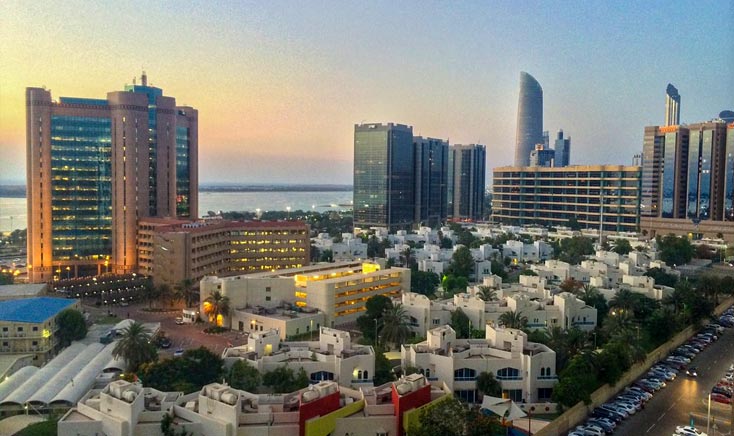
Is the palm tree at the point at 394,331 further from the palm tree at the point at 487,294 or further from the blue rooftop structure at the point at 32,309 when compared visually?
the blue rooftop structure at the point at 32,309

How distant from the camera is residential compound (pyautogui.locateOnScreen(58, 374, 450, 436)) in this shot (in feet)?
18.5

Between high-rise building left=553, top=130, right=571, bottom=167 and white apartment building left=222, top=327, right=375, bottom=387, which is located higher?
high-rise building left=553, top=130, right=571, bottom=167

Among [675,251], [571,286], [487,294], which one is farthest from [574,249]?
[487,294]

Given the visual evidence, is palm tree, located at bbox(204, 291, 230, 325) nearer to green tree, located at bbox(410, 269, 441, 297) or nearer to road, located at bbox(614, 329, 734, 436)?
green tree, located at bbox(410, 269, 441, 297)

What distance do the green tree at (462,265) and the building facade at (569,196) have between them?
1101 cm

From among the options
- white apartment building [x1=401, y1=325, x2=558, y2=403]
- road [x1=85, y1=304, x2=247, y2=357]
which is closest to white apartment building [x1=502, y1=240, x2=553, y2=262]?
road [x1=85, y1=304, x2=247, y2=357]

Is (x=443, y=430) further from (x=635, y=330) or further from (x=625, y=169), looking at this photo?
(x=625, y=169)

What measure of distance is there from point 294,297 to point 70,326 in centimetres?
427

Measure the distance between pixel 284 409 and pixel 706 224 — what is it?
23521mm

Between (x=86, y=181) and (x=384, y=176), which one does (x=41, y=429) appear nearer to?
(x=86, y=181)

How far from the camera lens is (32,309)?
34.1 ft

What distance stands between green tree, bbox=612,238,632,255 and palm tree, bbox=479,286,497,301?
996 cm

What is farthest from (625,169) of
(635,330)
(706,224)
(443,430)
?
(443,430)

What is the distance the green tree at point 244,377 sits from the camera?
7289mm
